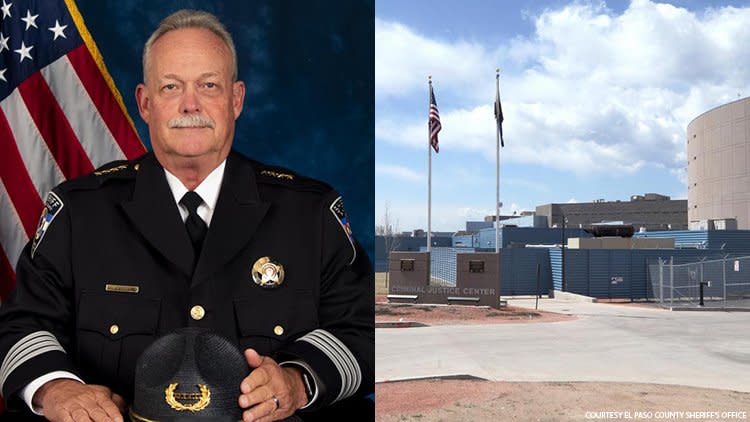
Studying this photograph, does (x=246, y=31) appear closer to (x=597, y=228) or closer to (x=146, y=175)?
(x=146, y=175)

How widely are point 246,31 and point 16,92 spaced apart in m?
0.96

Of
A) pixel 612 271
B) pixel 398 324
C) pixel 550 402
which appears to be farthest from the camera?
pixel 612 271

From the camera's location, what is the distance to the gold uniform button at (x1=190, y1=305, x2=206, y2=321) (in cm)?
227

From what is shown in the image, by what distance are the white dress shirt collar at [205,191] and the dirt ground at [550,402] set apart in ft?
23.0

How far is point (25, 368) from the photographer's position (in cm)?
212

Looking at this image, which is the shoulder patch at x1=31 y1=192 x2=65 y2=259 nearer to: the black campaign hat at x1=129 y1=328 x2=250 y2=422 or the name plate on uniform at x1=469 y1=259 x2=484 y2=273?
the black campaign hat at x1=129 y1=328 x2=250 y2=422

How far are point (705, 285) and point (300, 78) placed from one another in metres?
26.0

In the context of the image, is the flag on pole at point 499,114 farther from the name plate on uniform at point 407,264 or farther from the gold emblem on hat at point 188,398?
the gold emblem on hat at point 188,398

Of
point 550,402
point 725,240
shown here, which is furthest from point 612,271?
point 550,402

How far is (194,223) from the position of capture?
2312mm

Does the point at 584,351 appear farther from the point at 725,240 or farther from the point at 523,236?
the point at 523,236

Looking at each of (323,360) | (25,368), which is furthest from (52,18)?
(323,360)

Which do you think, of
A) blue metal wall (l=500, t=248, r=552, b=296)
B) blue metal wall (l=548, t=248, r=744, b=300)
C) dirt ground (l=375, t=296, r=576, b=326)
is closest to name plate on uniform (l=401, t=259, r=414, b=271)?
dirt ground (l=375, t=296, r=576, b=326)

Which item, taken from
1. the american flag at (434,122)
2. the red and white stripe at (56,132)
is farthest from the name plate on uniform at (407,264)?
the red and white stripe at (56,132)
